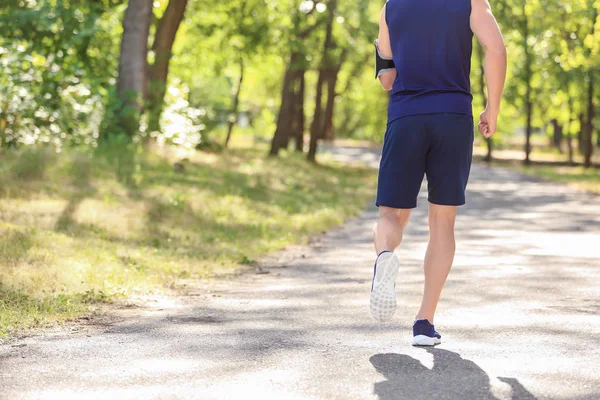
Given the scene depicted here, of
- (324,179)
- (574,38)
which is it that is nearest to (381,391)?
(324,179)

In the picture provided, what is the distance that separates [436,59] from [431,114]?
285mm

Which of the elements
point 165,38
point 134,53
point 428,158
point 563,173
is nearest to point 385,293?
point 428,158

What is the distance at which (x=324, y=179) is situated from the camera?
2408cm

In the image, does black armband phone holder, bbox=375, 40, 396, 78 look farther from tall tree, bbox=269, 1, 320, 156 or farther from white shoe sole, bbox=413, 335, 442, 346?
tall tree, bbox=269, 1, 320, 156

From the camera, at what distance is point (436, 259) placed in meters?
5.27

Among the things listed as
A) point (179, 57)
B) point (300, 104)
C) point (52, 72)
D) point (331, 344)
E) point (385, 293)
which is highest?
point (179, 57)

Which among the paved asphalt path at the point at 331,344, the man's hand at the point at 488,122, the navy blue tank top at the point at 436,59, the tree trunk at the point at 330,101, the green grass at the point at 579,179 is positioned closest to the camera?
the paved asphalt path at the point at 331,344

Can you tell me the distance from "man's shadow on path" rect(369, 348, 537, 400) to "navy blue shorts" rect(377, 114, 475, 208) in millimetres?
810

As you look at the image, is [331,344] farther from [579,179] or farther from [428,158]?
[579,179]

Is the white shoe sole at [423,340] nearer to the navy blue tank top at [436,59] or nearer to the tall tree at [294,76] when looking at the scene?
the navy blue tank top at [436,59]

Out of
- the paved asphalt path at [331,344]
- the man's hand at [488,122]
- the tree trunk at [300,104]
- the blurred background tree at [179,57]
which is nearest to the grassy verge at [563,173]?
the blurred background tree at [179,57]

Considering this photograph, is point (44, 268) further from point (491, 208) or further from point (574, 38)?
point (574, 38)

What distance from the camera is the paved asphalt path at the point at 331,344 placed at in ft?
14.2

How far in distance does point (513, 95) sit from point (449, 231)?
4283cm
